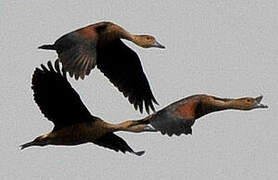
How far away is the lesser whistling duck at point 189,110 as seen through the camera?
3119 centimetres

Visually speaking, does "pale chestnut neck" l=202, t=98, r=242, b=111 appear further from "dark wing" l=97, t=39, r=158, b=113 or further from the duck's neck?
"dark wing" l=97, t=39, r=158, b=113

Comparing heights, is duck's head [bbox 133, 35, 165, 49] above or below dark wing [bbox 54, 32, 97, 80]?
below

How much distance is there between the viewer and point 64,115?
111ft

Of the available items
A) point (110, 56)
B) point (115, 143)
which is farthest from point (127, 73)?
point (115, 143)

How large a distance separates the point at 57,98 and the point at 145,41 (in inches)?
73.6

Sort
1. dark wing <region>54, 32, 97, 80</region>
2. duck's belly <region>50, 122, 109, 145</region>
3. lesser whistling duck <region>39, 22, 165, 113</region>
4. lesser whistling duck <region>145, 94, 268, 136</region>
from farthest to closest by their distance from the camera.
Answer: duck's belly <region>50, 122, 109, 145</region>, lesser whistling duck <region>39, 22, 165, 113</region>, dark wing <region>54, 32, 97, 80</region>, lesser whistling duck <region>145, 94, 268, 136</region>

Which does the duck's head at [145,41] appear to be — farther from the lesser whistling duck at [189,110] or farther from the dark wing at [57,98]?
the lesser whistling duck at [189,110]

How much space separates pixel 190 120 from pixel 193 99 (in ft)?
3.52

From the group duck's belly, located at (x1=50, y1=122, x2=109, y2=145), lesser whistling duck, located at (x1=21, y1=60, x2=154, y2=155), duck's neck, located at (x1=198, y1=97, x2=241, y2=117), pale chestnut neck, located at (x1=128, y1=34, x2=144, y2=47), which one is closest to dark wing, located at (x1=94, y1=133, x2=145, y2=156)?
lesser whistling duck, located at (x1=21, y1=60, x2=154, y2=155)

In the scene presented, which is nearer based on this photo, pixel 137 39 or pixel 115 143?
pixel 137 39

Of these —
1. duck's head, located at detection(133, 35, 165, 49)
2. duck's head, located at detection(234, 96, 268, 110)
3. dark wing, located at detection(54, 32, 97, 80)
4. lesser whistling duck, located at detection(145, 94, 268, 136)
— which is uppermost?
dark wing, located at detection(54, 32, 97, 80)

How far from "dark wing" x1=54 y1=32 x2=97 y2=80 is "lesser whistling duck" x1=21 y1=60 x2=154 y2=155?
0.73 m

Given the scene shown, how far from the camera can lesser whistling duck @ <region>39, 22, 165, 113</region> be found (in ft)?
106

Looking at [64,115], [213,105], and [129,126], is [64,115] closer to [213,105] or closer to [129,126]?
[129,126]
